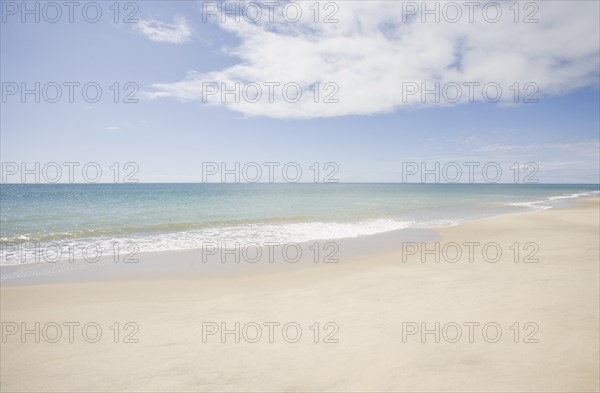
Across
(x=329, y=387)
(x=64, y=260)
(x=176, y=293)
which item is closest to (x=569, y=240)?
(x=329, y=387)

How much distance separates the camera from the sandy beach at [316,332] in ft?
14.2

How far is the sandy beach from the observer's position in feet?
14.2

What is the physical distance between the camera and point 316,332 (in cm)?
554

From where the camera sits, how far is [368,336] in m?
5.33

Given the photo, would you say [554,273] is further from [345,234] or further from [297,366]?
[345,234]
